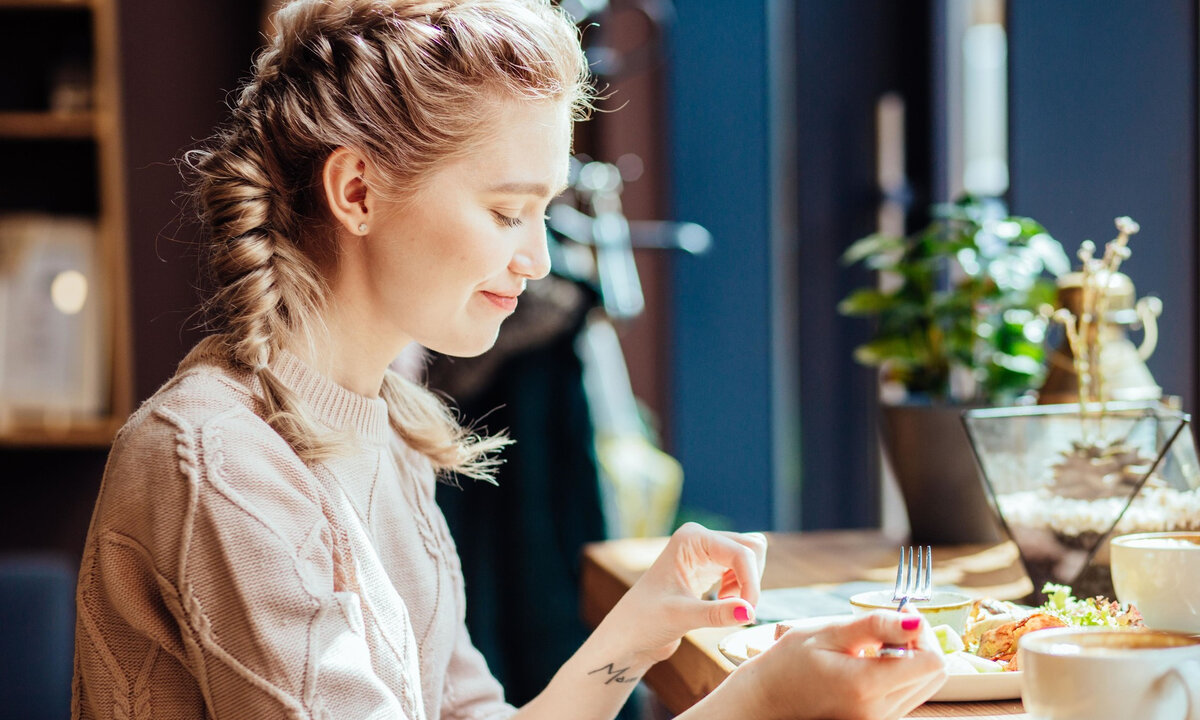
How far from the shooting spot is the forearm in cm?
97

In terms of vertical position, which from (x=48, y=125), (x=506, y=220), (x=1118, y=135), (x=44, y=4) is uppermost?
(x=44, y=4)

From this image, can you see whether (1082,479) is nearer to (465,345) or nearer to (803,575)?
(803,575)

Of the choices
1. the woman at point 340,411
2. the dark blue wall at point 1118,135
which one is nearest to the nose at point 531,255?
the woman at point 340,411

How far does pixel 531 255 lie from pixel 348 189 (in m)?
0.16

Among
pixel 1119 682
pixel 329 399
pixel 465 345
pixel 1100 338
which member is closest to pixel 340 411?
pixel 329 399

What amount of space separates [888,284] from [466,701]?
64.6 inches

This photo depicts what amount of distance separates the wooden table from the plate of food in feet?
0.04

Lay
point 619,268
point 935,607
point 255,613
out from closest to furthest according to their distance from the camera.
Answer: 1. point 255,613
2. point 935,607
3. point 619,268

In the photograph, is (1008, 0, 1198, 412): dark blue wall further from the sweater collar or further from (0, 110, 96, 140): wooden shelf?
(0, 110, 96, 140): wooden shelf

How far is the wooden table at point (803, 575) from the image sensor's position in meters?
0.96

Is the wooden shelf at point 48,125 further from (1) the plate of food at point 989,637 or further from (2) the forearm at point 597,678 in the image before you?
(1) the plate of food at point 989,637

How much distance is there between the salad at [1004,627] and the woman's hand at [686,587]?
153 millimetres

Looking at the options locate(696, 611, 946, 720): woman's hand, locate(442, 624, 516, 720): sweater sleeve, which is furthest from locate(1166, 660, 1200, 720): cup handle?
locate(442, 624, 516, 720): sweater sleeve

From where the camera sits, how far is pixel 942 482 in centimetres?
146
